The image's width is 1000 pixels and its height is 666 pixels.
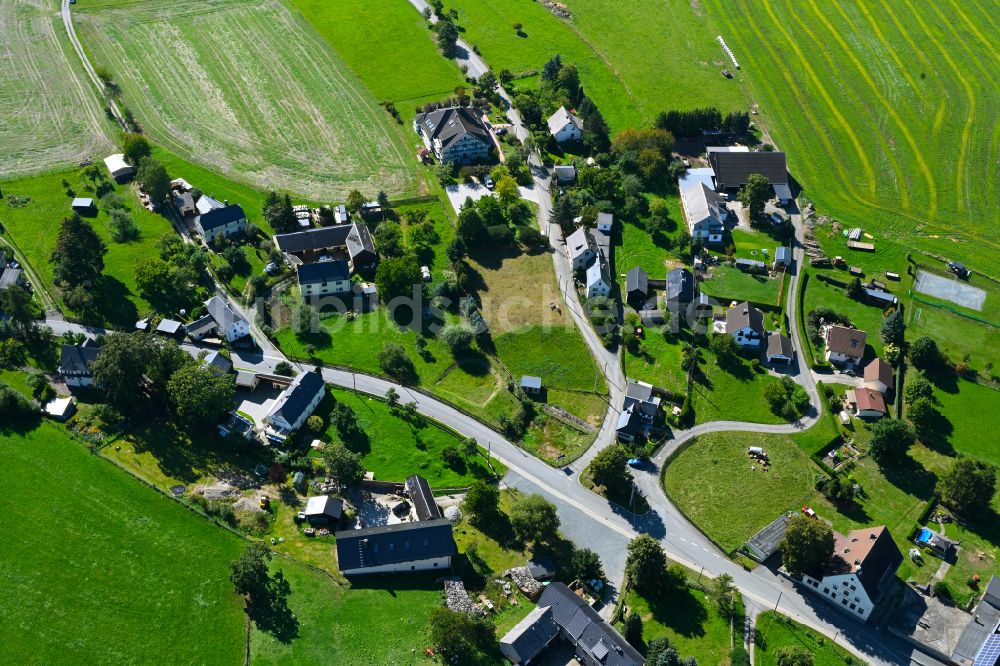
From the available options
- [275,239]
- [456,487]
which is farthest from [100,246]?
[456,487]

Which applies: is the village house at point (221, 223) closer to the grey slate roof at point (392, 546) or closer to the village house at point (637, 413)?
the grey slate roof at point (392, 546)

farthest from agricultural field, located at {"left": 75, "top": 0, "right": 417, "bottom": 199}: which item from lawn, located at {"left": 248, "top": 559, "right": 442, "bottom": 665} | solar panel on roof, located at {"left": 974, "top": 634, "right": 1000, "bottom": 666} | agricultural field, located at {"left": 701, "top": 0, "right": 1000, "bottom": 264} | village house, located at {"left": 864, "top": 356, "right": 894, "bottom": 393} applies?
solar panel on roof, located at {"left": 974, "top": 634, "right": 1000, "bottom": 666}

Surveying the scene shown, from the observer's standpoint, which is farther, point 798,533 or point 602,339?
point 602,339

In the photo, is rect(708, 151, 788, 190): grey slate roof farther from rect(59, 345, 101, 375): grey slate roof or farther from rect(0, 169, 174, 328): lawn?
rect(59, 345, 101, 375): grey slate roof

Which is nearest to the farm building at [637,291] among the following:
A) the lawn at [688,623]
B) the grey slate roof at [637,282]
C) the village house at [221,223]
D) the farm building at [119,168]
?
the grey slate roof at [637,282]

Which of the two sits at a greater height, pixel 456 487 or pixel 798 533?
pixel 798 533

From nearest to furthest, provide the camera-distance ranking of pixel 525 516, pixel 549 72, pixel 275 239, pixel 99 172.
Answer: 1. pixel 525 516
2. pixel 275 239
3. pixel 99 172
4. pixel 549 72

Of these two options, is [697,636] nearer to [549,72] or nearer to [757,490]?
[757,490]
